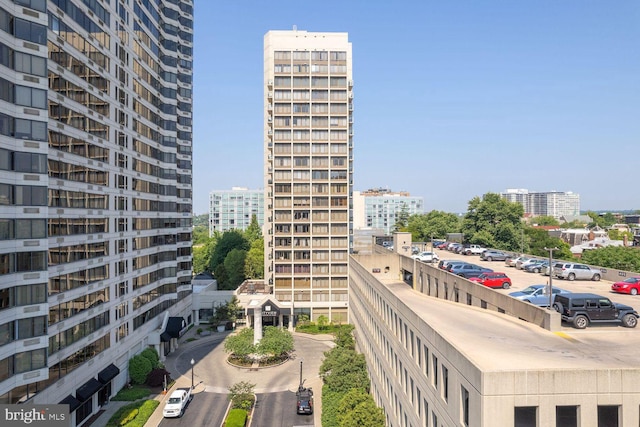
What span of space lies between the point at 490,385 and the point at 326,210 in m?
72.2

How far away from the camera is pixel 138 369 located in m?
56.8

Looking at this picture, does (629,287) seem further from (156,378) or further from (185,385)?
(156,378)

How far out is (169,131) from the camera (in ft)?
243

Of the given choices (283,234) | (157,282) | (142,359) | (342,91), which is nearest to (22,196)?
(142,359)

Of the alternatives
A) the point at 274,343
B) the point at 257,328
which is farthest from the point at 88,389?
the point at 257,328

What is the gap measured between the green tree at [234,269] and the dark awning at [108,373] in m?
59.0

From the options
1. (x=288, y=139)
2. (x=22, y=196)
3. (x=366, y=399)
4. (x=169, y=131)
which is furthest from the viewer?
(x=288, y=139)

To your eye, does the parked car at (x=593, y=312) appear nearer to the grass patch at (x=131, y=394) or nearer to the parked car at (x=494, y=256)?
the parked car at (x=494, y=256)

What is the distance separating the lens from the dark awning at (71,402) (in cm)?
4102

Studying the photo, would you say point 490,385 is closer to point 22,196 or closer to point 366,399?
point 366,399

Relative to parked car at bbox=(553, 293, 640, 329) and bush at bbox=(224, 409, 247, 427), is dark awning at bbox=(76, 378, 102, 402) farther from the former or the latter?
parked car at bbox=(553, 293, 640, 329)
